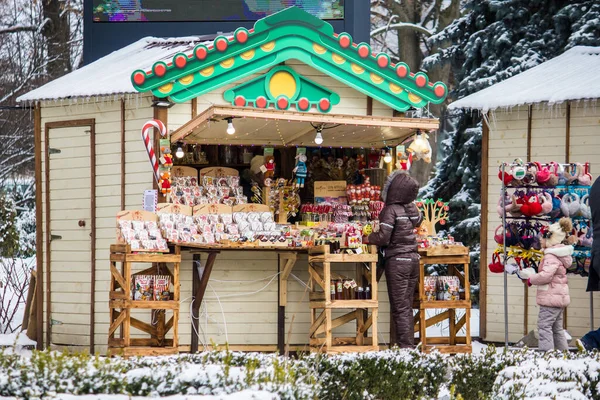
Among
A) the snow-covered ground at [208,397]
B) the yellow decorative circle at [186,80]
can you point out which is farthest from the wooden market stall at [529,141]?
the snow-covered ground at [208,397]

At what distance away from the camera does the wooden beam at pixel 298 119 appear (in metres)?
9.62

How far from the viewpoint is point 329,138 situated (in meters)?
11.6

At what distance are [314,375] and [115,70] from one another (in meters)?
6.90

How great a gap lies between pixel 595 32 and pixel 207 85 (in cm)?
803

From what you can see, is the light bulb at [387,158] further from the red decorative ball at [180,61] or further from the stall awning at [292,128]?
the red decorative ball at [180,61]

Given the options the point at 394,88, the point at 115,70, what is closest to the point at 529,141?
the point at 394,88

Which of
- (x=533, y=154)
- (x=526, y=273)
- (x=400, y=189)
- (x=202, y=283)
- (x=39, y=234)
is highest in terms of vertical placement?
(x=533, y=154)

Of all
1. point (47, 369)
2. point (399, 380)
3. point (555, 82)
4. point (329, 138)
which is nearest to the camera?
point (47, 369)

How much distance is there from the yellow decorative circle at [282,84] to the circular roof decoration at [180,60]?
1.00 m

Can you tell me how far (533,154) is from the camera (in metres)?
12.6

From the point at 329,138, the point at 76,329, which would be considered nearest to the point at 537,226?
the point at 329,138

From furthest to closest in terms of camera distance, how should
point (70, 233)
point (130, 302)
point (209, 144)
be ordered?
point (70, 233) → point (209, 144) → point (130, 302)

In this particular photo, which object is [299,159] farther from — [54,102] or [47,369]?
[47,369]

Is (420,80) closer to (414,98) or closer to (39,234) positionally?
(414,98)
